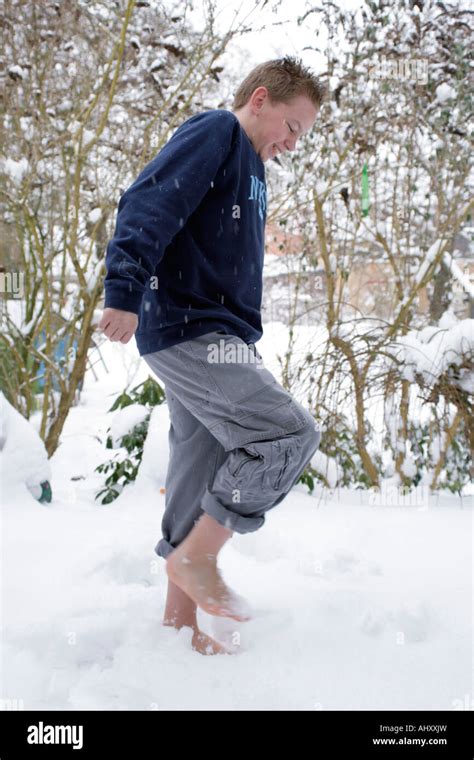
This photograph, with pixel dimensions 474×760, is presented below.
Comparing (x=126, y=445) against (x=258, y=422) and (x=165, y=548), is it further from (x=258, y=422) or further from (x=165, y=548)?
(x=258, y=422)

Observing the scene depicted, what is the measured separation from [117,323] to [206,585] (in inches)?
22.5

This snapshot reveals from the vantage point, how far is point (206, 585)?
54.1 inches

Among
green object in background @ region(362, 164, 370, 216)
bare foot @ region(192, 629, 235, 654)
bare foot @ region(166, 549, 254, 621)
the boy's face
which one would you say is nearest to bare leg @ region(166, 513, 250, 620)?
bare foot @ region(166, 549, 254, 621)

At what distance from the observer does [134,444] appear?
3.03 meters

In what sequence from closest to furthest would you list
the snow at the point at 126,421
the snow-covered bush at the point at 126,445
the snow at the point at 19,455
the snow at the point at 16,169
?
the snow at the point at 19,455
the snow-covered bush at the point at 126,445
the snow at the point at 126,421
the snow at the point at 16,169

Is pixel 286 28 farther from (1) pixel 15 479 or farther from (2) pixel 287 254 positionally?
(1) pixel 15 479

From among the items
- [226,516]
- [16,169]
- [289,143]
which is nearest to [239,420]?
[226,516]

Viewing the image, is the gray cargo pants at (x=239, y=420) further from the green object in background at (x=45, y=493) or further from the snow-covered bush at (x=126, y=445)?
the snow-covered bush at (x=126, y=445)

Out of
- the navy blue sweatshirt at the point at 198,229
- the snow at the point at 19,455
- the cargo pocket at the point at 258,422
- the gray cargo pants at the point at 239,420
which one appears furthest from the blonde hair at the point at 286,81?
the snow at the point at 19,455

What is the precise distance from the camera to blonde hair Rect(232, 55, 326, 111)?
60.2 inches

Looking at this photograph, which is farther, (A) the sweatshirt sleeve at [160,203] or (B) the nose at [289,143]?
(B) the nose at [289,143]

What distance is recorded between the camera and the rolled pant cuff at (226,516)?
142 centimetres

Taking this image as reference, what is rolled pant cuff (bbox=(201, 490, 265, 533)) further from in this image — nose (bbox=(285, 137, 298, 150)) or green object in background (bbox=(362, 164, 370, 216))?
green object in background (bbox=(362, 164, 370, 216))
